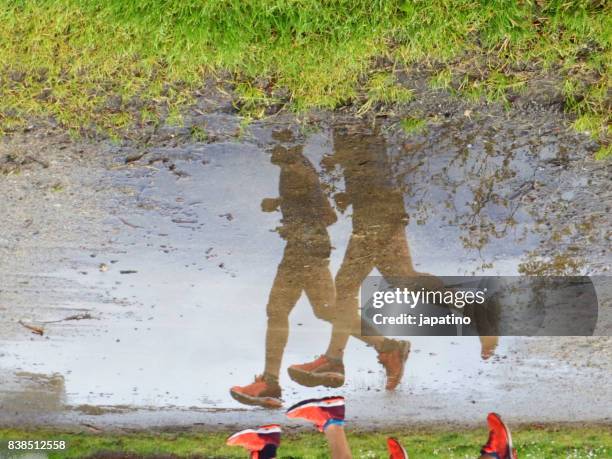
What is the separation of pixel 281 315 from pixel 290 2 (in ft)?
6.09

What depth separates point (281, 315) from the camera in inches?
117

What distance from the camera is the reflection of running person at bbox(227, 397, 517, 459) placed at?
3074mm

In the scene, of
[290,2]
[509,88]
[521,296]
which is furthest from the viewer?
[521,296]

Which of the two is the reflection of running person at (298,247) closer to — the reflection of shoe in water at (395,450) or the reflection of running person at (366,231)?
the reflection of running person at (366,231)

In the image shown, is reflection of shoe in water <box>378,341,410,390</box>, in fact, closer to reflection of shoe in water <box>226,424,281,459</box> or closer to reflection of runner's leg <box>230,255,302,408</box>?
reflection of runner's leg <box>230,255,302,408</box>

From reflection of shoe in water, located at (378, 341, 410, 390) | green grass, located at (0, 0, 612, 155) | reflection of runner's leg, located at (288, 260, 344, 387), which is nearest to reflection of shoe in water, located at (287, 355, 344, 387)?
reflection of runner's leg, located at (288, 260, 344, 387)

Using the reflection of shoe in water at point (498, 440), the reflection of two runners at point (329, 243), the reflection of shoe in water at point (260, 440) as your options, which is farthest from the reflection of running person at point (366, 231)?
the reflection of shoe in water at point (498, 440)

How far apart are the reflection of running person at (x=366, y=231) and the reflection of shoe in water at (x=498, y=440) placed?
0.81 metres

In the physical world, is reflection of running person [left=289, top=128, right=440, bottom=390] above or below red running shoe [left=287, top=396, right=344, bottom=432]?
above

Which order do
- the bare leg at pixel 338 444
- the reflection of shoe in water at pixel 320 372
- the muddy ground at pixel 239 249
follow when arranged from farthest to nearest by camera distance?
the bare leg at pixel 338 444
the reflection of shoe in water at pixel 320 372
the muddy ground at pixel 239 249

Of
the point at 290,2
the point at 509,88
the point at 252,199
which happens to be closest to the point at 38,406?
the point at 252,199

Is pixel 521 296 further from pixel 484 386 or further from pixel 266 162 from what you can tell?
pixel 266 162

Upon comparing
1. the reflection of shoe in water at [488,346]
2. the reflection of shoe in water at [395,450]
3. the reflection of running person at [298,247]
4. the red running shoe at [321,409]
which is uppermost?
A: the reflection of running person at [298,247]

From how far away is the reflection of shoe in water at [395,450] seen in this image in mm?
3154
